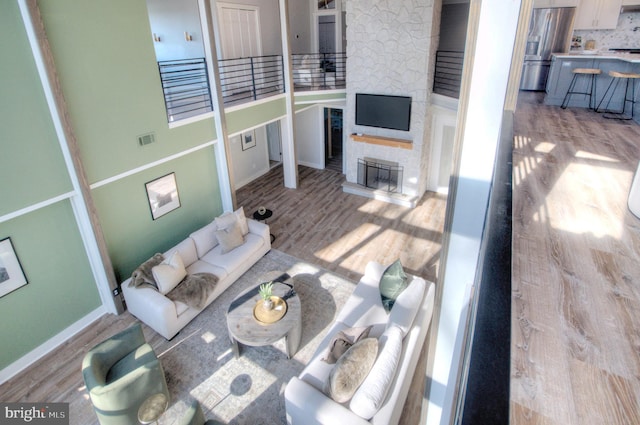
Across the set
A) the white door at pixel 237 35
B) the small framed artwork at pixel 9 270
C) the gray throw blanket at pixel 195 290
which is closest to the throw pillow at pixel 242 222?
the gray throw blanket at pixel 195 290

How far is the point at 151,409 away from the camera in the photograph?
4.02 m

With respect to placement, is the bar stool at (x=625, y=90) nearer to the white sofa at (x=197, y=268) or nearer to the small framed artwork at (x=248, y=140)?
Answer: the white sofa at (x=197, y=268)

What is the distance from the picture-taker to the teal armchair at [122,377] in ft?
12.7

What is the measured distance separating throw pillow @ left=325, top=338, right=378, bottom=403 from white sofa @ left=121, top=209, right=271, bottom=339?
2.85 m

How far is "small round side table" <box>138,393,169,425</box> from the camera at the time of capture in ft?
13.0

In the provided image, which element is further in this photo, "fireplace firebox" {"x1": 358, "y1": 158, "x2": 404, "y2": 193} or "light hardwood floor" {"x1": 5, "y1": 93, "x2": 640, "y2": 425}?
"fireplace firebox" {"x1": 358, "y1": 158, "x2": 404, "y2": 193}

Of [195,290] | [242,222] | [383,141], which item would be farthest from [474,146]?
[383,141]

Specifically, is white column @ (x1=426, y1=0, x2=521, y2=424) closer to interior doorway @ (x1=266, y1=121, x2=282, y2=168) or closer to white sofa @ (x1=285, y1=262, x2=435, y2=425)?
white sofa @ (x1=285, y1=262, x2=435, y2=425)

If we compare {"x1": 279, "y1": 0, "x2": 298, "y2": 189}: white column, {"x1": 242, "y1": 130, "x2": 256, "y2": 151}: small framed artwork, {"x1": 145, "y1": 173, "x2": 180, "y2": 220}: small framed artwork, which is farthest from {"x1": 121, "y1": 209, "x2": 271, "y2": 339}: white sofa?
{"x1": 242, "y1": 130, "x2": 256, "y2": 151}: small framed artwork

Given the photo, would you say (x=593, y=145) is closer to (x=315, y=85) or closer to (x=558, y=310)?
(x=558, y=310)

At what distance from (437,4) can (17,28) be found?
302 inches

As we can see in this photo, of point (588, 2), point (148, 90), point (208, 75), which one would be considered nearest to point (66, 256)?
point (148, 90)

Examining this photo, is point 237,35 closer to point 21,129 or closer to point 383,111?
point 383,111

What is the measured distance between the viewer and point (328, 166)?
478 inches
